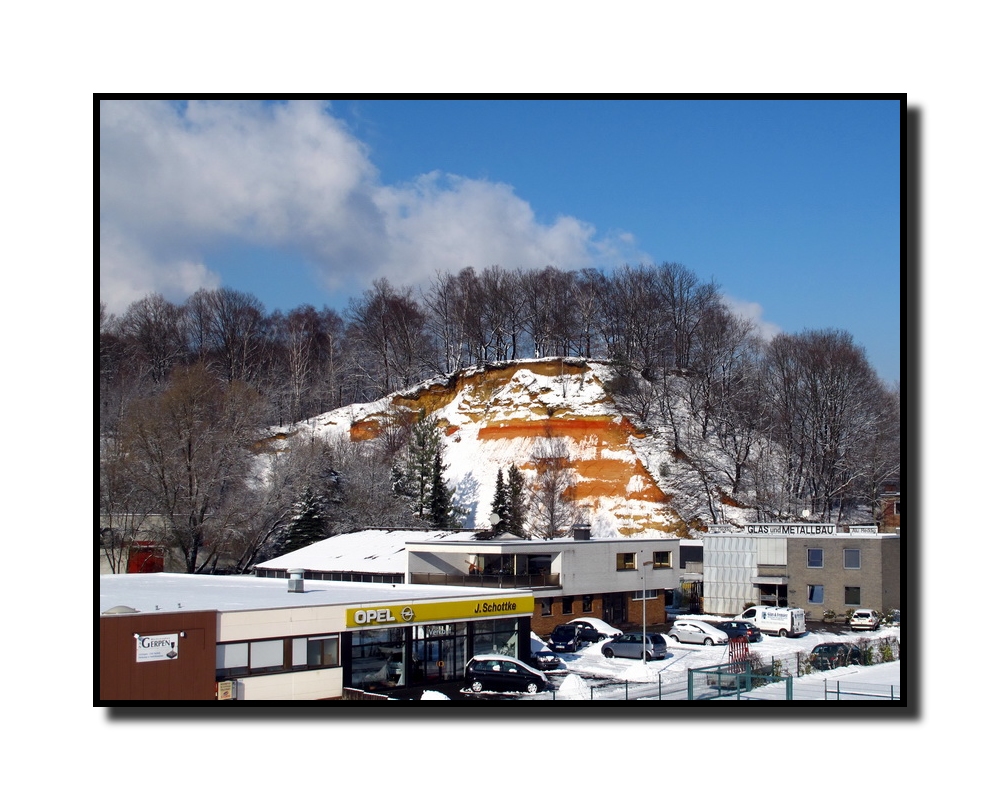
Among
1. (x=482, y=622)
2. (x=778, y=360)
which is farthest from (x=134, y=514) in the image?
(x=778, y=360)

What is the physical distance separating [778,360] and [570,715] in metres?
42.6

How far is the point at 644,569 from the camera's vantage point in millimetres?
29766

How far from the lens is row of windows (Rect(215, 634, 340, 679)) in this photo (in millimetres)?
13656

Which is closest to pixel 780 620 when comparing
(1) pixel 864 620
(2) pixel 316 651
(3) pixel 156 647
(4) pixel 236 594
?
(1) pixel 864 620

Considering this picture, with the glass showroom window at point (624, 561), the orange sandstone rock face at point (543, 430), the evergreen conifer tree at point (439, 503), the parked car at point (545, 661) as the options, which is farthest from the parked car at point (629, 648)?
the orange sandstone rock face at point (543, 430)

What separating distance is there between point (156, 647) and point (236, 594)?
451cm

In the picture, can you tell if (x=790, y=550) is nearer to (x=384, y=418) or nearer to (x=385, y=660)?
(x=385, y=660)

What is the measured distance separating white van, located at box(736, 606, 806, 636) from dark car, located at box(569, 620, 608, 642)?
15.1ft

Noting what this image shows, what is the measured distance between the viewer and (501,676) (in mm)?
16422

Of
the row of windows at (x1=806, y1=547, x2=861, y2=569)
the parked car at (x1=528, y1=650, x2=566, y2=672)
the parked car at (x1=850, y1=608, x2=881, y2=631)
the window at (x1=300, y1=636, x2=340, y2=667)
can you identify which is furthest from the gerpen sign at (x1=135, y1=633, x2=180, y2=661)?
the row of windows at (x1=806, y1=547, x2=861, y2=569)

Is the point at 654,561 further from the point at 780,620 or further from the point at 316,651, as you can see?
the point at 316,651

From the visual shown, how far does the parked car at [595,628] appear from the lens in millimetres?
25203

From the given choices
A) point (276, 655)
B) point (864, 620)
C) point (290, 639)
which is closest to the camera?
point (276, 655)
